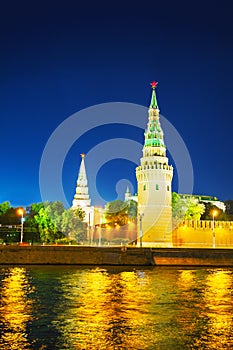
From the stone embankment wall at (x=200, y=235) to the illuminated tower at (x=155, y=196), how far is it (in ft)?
4.66

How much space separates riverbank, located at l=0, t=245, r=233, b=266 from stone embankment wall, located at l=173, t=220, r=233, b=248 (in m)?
17.4

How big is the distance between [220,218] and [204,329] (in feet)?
221

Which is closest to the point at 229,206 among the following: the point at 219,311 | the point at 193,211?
the point at 193,211

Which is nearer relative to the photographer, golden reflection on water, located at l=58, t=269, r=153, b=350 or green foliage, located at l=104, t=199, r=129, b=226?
golden reflection on water, located at l=58, t=269, r=153, b=350

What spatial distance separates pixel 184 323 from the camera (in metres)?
17.1

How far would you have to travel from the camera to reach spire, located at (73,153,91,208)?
10488 cm

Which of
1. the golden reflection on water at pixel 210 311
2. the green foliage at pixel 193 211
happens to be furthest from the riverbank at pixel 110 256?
the green foliage at pixel 193 211

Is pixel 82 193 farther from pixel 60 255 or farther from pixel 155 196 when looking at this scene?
pixel 60 255

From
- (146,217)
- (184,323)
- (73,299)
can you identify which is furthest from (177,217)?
(184,323)

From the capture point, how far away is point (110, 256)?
45469 mm

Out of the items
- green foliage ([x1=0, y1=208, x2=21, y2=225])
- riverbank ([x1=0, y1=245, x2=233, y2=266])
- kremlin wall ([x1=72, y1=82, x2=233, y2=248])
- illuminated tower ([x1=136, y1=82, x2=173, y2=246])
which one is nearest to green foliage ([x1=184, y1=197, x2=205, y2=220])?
kremlin wall ([x1=72, y1=82, x2=233, y2=248])

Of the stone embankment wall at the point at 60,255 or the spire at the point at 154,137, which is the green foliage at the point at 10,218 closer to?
the spire at the point at 154,137

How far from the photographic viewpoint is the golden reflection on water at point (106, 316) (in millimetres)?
14234

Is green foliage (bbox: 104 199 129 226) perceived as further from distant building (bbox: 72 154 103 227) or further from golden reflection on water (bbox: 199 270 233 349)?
golden reflection on water (bbox: 199 270 233 349)
